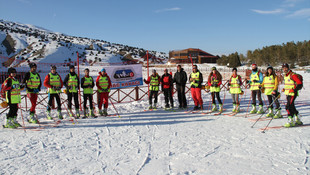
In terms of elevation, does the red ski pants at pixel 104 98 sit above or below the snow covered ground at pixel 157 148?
above

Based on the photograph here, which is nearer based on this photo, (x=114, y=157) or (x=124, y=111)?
(x=114, y=157)

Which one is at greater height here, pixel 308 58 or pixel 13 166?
pixel 308 58

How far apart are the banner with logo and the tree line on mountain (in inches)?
2170

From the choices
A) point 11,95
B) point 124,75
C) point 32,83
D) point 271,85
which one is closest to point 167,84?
point 124,75

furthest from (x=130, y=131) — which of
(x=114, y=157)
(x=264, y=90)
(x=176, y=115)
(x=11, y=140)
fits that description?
(x=264, y=90)

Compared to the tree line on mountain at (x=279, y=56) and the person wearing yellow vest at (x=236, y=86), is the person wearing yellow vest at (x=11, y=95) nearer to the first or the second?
the person wearing yellow vest at (x=236, y=86)

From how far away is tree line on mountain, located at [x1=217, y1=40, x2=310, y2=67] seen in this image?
202 feet

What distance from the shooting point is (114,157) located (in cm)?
401

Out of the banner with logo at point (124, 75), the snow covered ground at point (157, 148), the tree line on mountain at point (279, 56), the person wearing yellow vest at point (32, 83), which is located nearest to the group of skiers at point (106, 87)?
the person wearing yellow vest at point (32, 83)

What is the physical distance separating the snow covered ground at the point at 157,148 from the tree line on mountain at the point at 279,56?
5905 cm

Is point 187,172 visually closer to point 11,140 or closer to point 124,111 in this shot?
point 11,140

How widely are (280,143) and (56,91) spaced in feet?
21.6

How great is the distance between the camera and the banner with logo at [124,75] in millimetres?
10141

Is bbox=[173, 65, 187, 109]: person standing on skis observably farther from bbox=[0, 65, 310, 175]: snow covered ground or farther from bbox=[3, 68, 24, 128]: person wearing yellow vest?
bbox=[3, 68, 24, 128]: person wearing yellow vest
